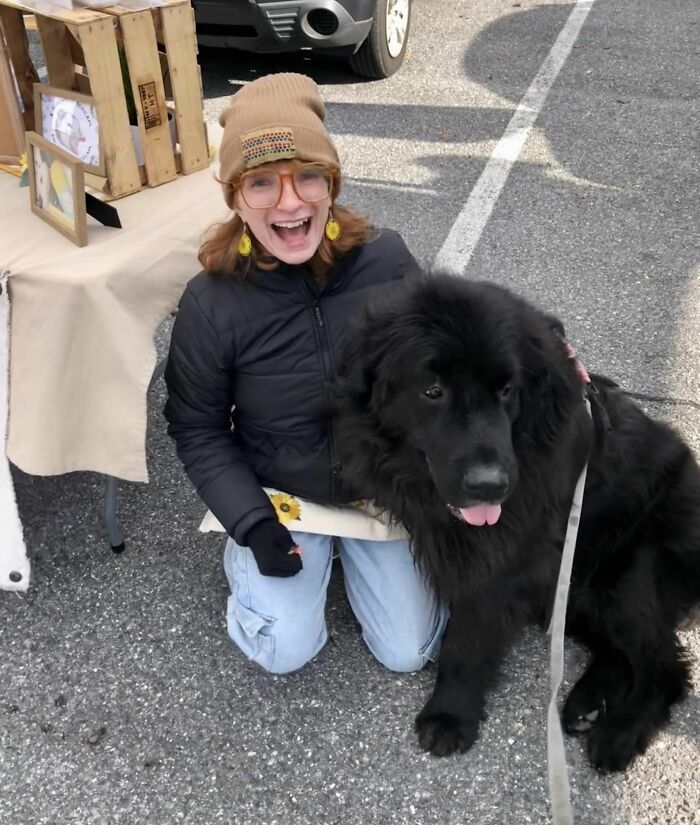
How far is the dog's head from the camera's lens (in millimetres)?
1652

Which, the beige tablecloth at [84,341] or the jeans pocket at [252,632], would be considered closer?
the beige tablecloth at [84,341]

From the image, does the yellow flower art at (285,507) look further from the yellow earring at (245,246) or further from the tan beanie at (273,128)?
the tan beanie at (273,128)

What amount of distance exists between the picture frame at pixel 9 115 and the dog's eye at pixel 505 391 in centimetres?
190

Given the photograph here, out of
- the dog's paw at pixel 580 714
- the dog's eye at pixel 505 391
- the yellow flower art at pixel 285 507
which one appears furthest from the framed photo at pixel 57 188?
the dog's paw at pixel 580 714

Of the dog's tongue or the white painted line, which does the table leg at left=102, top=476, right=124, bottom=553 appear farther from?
the white painted line

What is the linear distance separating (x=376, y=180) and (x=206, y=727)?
11.6ft

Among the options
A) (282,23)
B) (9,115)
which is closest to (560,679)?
(9,115)

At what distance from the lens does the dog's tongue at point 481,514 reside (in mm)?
Result: 1795

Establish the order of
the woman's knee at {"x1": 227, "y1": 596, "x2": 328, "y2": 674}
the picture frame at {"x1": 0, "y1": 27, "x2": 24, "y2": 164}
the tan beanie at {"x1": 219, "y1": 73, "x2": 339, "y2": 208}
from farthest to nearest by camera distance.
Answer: the picture frame at {"x1": 0, "y1": 27, "x2": 24, "y2": 164} < the woman's knee at {"x1": 227, "y1": 596, "x2": 328, "y2": 674} < the tan beanie at {"x1": 219, "y1": 73, "x2": 339, "y2": 208}

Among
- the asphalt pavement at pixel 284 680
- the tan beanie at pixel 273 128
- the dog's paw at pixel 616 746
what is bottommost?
the asphalt pavement at pixel 284 680

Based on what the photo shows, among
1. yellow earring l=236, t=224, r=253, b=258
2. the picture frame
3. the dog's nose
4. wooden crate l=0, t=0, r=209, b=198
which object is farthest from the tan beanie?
the picture frame

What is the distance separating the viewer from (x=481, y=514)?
1.81 meters

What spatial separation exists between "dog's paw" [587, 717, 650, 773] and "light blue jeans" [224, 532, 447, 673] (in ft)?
1.65

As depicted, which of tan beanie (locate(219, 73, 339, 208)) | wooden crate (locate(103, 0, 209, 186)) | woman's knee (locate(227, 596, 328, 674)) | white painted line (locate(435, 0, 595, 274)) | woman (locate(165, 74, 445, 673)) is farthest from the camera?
white painted line (locate(435, 0, 595, 274))
